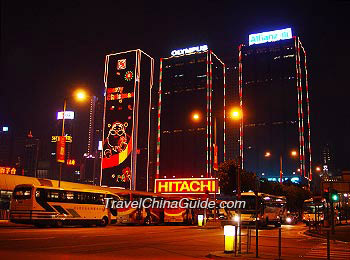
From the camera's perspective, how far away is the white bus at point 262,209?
1547 inches

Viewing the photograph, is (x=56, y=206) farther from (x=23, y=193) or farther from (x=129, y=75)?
(x=129, y=75)

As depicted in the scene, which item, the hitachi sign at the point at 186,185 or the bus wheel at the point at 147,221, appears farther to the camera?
the hitachi sign at the point at 186,185

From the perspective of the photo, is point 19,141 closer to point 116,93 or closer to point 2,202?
point 116,93

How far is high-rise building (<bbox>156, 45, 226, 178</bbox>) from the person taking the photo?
150500mm

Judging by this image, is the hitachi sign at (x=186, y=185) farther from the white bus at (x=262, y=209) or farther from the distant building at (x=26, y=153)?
the distant building at (x=26, y=153)

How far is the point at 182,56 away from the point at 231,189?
101614 millimetres

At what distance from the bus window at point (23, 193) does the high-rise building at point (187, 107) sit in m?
113

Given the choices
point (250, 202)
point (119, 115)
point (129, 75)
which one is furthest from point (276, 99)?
point (250, 202)

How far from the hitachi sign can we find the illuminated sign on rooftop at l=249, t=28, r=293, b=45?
93.4m

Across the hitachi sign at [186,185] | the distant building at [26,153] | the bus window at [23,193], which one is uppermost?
the distant building at [26,153]

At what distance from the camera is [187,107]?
520ft

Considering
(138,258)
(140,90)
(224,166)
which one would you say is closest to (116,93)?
(140,90)

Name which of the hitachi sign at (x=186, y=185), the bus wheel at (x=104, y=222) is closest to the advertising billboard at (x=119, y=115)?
the hitachi sign at (x=186, y=185)

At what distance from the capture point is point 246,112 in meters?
155
